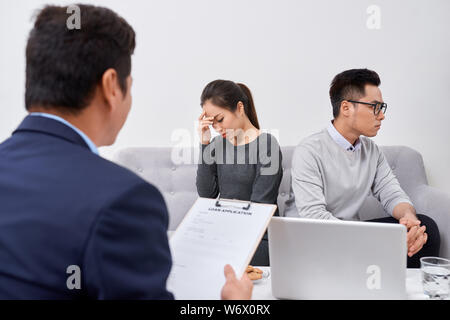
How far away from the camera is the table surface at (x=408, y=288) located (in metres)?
1.06

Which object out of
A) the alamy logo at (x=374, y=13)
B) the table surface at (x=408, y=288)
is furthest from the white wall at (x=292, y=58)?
the table surface at (x=408, y=288)

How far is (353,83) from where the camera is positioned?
1.93 m

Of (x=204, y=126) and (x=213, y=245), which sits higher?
(x=204, y=126)

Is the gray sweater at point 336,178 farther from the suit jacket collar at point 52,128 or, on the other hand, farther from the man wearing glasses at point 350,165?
the suit jacket collar at point 52,128

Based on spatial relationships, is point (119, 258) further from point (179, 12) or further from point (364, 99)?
point (179, 12)

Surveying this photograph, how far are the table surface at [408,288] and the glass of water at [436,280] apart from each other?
2 centimetres

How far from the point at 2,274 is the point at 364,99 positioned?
1690mm

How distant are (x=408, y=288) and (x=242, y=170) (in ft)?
3.59

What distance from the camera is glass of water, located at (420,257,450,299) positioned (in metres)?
1.04

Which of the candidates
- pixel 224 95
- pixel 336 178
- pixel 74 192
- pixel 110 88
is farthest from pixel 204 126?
pixel 74 192

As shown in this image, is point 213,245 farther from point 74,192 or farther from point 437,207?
point 437,207

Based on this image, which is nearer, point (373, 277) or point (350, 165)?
point (373, 277)
